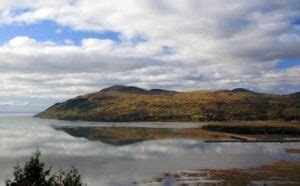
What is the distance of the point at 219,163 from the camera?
74562mm

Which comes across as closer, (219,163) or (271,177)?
(271,177)

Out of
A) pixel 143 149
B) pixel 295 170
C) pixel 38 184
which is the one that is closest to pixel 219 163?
pixel 295 170

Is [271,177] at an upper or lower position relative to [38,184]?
lower

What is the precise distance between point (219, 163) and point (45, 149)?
36369mm

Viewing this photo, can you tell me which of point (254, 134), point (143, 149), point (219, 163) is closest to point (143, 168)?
point (219, 163)

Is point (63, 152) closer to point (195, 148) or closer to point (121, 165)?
point (121, 165)

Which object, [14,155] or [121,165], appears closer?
[121,165]

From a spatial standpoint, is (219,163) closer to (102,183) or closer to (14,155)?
(102,183)

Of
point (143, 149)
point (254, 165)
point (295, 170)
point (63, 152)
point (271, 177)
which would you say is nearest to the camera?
point (271, 177)

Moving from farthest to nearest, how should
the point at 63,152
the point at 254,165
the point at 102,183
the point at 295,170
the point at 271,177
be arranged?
1. the point at 63,152
2. the point at 254,165
3. the point at 295,170
4. the point at 271,177
5. the point at 102,183

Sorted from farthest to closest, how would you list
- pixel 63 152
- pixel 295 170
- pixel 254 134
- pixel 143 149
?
pixel 254 134 < pixel 143 149 < pixel 63 152 < pixel 295 170

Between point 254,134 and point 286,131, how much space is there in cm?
1060

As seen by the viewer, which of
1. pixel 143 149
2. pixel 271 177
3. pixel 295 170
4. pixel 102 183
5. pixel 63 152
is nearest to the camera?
pixel 102 183

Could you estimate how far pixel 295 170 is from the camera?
66.2 m
